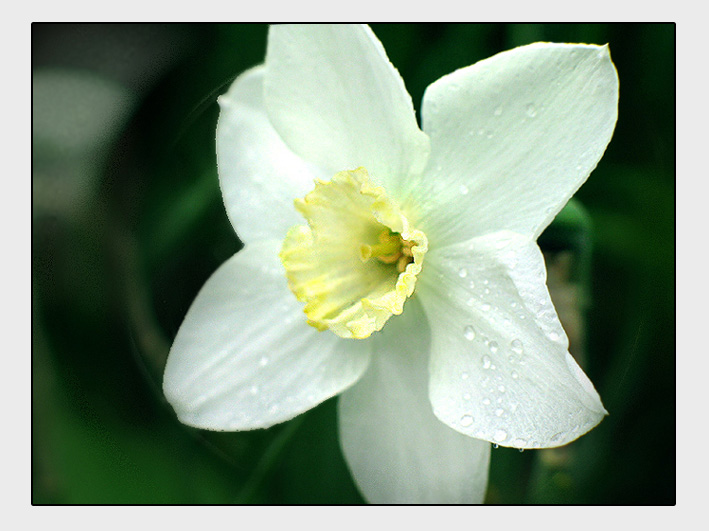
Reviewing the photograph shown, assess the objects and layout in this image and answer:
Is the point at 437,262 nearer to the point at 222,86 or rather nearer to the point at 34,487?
the point at 222,86

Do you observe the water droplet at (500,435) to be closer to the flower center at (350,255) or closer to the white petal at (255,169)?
the flower center at (350,255)

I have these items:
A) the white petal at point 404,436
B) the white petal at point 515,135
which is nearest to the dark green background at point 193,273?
the white petal at point 404,436

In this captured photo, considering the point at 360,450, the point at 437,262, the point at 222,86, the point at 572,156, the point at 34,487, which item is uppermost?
the point at 222,86

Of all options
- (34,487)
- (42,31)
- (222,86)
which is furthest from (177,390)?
(42,31)

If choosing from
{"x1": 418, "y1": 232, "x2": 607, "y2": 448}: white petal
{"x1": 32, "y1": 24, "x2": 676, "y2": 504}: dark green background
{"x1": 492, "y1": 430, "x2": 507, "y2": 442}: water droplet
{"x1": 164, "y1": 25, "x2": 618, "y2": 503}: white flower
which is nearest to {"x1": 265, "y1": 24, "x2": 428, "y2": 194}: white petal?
{"x1": 164, "y1": 25, "x2": 618, "y2": 503}: white flower

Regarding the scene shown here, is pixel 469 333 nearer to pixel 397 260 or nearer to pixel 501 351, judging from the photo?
pixel 501 351

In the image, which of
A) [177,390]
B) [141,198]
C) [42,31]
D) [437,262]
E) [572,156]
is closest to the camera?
[572,156]
